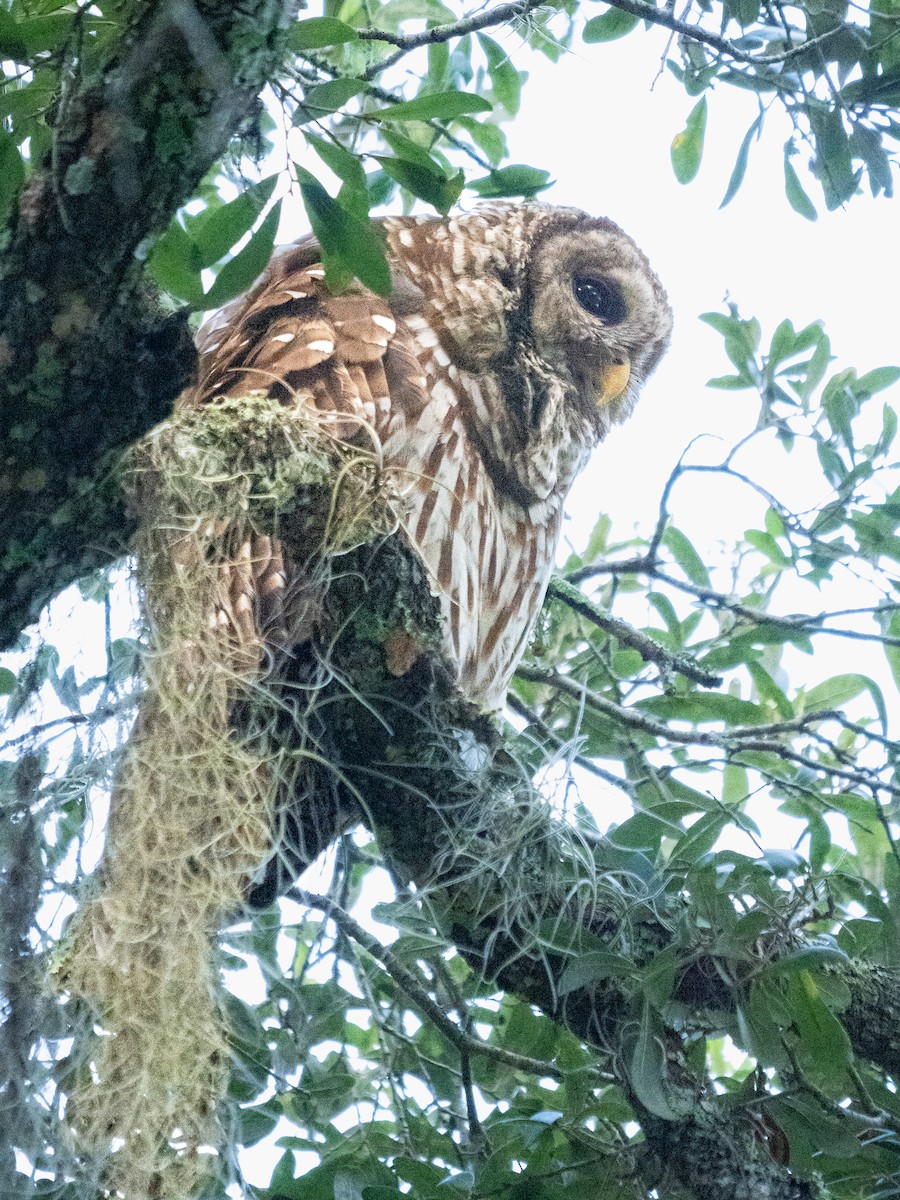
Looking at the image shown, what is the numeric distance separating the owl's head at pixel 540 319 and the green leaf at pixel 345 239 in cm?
132

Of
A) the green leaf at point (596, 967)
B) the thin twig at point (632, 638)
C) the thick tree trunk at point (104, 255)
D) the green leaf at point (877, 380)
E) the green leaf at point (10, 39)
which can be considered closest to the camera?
the thick tree trunk at point (104, 255)

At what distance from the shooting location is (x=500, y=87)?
3.55 meters

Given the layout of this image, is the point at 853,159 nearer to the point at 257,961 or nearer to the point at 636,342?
the point at 636,342

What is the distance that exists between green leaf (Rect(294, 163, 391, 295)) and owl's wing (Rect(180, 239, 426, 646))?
550mm

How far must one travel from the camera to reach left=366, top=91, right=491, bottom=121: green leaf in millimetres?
2035

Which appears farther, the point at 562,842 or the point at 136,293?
the point at 562,842

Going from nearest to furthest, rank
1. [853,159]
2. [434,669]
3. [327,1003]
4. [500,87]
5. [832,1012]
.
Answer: [832,1012]
[434,669]
[327,1003]
[853,159]
[500,87]

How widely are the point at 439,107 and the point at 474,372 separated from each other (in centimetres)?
129

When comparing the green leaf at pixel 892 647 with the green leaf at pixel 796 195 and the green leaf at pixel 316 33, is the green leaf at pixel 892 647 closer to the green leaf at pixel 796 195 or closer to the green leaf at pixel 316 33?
the green leaf at pixel 796 195

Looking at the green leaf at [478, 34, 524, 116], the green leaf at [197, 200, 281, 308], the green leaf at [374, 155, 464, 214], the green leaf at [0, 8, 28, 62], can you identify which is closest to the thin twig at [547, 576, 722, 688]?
the green leaf at [478, 34, 524, 116]

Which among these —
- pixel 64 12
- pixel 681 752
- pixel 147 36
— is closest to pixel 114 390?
pixel 147 36

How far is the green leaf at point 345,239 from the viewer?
6.32ft

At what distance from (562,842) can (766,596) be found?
180 cm

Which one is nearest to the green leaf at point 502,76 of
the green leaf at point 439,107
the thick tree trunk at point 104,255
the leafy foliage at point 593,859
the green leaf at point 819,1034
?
the leafy foliage at point 593,859
